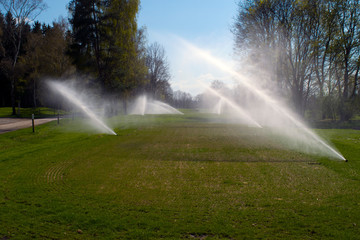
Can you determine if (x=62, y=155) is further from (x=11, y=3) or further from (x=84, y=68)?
(x=11, y=3)

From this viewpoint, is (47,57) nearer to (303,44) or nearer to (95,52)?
(95,52)

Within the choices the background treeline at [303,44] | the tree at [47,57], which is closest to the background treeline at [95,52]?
the tree at [47,57]

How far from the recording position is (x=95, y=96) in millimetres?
30250

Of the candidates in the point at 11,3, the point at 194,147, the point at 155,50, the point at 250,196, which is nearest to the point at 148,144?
the point at 194,147

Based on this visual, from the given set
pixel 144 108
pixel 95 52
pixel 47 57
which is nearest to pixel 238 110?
pixel 144 108

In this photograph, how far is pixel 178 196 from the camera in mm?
5836

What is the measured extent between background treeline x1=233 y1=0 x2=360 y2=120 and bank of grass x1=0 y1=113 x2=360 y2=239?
21359mm

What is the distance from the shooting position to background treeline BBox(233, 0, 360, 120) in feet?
88.1

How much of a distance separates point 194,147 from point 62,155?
610 centimetres

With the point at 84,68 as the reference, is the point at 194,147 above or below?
below

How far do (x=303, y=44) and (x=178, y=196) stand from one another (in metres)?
28.2

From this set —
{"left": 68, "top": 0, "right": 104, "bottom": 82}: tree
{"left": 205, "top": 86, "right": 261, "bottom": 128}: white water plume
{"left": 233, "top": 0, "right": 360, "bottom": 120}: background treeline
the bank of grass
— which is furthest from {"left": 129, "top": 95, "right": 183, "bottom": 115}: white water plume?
the bank of grass

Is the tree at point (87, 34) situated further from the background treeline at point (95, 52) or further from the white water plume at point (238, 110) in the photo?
the white water plume at point (238, 110)

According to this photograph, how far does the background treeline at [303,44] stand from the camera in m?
26.8
